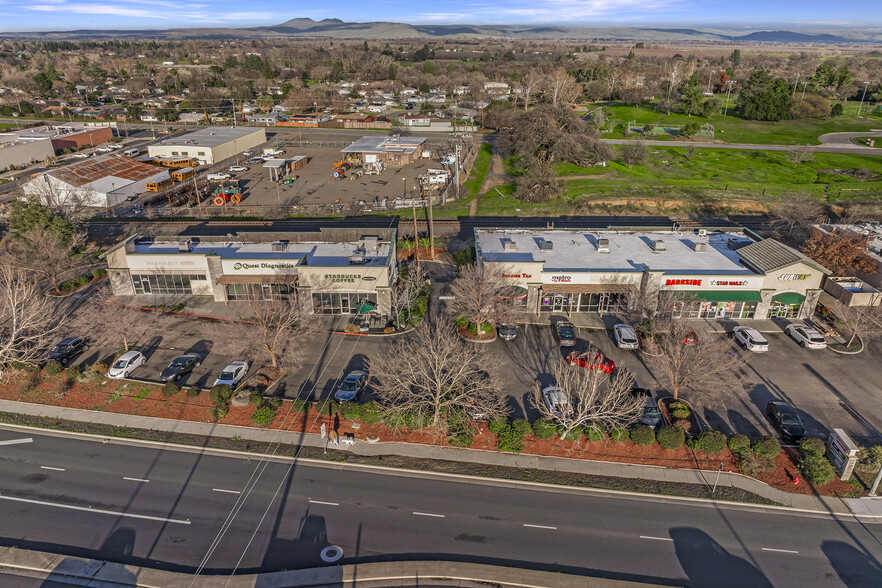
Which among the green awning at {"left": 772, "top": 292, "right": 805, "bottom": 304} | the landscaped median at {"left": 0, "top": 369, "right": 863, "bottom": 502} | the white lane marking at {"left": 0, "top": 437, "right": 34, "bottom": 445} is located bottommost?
the white lane marking at {"left": 0, "top": 437, "right": 34, "bottom": 445}

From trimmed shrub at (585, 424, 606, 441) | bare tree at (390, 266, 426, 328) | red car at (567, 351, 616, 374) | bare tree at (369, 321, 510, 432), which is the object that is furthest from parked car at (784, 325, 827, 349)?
bare tree at (390, 266, 426, 328)

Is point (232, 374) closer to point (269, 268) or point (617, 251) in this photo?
point (269, 268)

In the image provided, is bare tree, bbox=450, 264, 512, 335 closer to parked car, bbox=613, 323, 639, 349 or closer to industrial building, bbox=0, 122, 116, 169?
parked car, bbox=613, 323, 639, 349

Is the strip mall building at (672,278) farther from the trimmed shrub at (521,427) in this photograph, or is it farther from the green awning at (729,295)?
the trimmed shrub at (521,427)

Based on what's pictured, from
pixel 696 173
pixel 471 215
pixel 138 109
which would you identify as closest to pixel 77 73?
pixel 138 109

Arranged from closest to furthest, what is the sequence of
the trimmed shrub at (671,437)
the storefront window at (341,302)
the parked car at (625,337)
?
the trimmed shrub at (671,437), the parked car at (625,337), the storefront window at (341,302)

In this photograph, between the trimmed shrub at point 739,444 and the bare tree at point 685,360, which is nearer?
the trimmed shrub at point 739,444

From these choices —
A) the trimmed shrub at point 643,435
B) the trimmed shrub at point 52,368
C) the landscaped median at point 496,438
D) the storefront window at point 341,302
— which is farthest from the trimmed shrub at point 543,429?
the trimmed shrub at point 52,368
